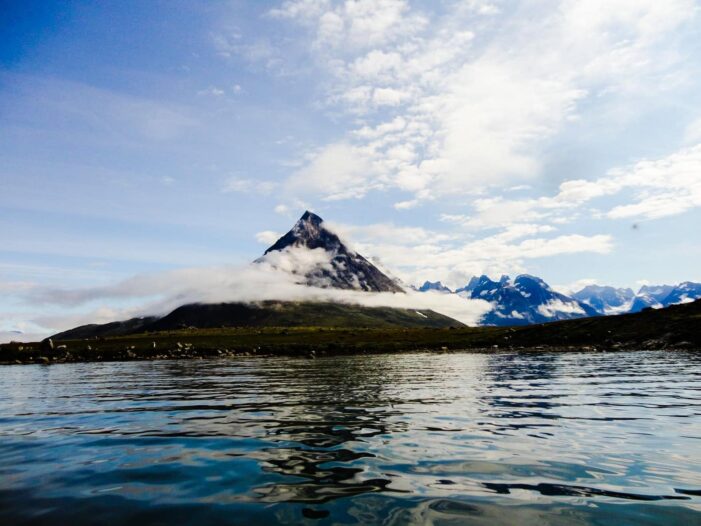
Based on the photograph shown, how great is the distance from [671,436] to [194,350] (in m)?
98.5

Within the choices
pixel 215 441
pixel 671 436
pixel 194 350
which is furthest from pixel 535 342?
pixel 215 441

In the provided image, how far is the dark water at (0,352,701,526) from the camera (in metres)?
7.44

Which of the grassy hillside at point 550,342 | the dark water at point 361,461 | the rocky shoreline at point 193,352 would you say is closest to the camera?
the dark water at point 361,461

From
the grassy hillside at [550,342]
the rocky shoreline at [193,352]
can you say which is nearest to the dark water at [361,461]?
the grassy hillside at [550,342]

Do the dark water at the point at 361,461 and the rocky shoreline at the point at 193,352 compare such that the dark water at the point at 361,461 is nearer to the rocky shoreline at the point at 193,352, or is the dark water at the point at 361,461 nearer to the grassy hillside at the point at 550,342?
the grassy hillside at the point at 550,342

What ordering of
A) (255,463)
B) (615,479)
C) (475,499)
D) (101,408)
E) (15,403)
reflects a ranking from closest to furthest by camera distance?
(475,499), (615,479), (255,463), (101,408), (15,403)

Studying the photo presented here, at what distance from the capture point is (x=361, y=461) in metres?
10.5

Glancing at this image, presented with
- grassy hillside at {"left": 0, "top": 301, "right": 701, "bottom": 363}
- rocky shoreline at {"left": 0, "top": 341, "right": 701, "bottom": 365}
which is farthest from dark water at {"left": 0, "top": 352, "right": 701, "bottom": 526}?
rocky shoreline at {"left": 0, "top": 341, "right": 701, "bottom": 365}

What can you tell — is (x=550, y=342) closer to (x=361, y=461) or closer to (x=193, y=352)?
(x=193, y=352)

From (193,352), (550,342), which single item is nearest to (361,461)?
(550,342)

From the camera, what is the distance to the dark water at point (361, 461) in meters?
7.44

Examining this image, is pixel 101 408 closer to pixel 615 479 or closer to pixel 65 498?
pixel 65 498

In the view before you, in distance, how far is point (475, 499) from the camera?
7875 mm

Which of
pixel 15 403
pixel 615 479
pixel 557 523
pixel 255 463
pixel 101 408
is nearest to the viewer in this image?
pixel 557 523
